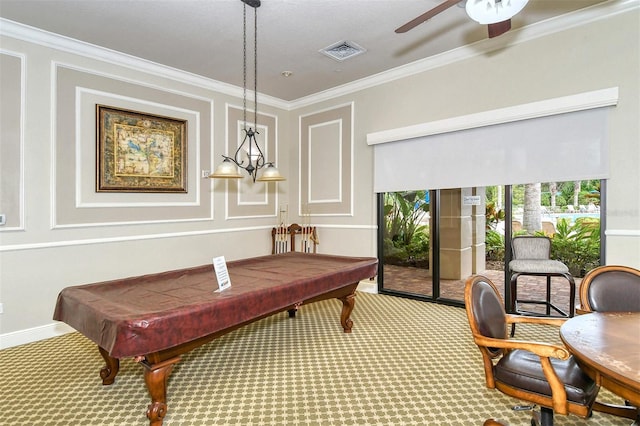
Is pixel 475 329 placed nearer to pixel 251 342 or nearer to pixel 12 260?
pixel 251 342

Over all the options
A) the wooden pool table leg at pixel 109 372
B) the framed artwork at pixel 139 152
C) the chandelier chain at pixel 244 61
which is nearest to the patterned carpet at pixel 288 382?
the wooden pool table leg at pixel 109 372

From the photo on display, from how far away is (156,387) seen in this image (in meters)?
2.02

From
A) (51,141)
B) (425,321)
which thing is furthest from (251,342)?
(51,141)

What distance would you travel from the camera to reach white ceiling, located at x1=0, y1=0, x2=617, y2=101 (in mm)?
3184

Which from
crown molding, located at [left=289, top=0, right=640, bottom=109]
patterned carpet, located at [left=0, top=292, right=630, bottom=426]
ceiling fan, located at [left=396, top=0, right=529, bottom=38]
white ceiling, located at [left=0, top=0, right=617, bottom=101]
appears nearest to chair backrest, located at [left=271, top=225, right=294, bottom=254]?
patterned carpet, located at [left=0, top=292, right=630, bottom=426]

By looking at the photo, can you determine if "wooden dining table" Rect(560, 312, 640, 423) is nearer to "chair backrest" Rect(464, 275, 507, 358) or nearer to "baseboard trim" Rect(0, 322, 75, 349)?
"chair backrest" Rect(464, 275, 507, 358)

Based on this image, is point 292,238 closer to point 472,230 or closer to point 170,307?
point 472,230

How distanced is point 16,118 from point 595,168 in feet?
18.6

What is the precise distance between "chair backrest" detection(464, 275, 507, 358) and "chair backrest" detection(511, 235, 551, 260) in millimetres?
1986

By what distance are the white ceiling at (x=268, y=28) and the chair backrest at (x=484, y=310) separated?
2610 mm

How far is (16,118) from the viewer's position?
341 centimetres

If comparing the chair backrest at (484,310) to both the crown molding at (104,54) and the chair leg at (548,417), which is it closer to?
the chair leg at (548,417)

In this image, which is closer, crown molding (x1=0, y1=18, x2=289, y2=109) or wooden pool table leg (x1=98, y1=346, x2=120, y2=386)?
wooden pool table leg (x1=98, y1=346, x2=120, y2=386)

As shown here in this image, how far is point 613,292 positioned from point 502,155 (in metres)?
2.13
